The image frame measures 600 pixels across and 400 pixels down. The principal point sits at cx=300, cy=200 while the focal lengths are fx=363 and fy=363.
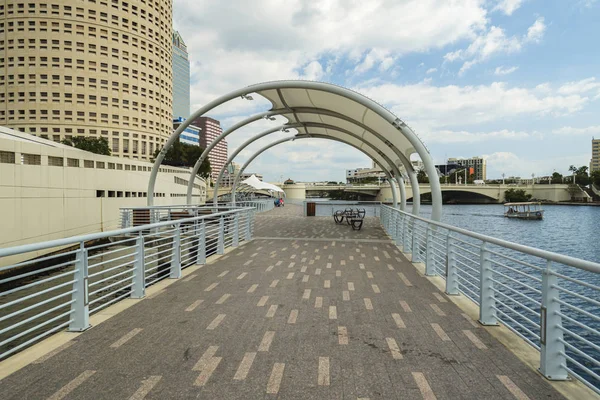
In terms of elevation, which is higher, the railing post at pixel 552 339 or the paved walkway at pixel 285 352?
the railing post at pixel 552 339

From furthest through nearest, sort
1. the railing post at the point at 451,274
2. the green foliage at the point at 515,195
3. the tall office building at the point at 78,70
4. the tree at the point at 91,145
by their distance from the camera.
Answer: the green foliage at the point at 515,195 < the tall office building at the point at 78,70 < the tree at the point at 91,145 < the railing post at the point at 451,274

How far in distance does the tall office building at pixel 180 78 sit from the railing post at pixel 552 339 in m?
178

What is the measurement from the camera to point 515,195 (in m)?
77.5

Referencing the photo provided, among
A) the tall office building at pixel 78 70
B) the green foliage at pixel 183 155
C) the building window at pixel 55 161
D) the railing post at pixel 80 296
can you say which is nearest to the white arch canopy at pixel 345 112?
the building window at pixel 55 161

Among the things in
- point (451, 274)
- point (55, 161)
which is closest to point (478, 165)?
point (55, 161)

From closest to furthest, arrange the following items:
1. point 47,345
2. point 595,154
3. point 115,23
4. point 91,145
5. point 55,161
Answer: point 47,345, point 55,161, point 91,145, point 115,23, point 595,154

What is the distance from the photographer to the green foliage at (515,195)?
77.5 m

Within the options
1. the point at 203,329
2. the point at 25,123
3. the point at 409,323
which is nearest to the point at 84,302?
the point at 203,329

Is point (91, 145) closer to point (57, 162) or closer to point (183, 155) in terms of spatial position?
point (183, 155)

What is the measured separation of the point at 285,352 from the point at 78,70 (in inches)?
3019

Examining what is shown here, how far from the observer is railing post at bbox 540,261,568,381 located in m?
3.00

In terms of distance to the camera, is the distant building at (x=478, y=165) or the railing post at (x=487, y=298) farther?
the distant building at (x=478, y=165)

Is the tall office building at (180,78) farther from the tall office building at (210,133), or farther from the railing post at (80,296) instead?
the railing post at (80,296)

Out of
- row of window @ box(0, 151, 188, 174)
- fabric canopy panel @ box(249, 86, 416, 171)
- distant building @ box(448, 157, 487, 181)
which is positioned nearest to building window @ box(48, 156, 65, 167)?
row of window @ box(0, 151, 188, 174)
